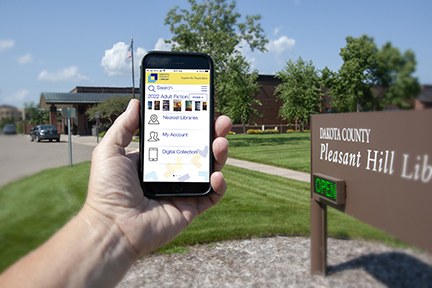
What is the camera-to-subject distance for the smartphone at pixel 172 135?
6.98ft

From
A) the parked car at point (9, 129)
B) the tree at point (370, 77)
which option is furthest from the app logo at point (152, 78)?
the parked car at point (9, 129)

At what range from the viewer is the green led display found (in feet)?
10.0

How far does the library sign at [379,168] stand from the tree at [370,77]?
5.5 inches

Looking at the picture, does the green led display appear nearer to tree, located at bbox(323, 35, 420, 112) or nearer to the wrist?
tree, located at bbox(323, 35, 420, 112)

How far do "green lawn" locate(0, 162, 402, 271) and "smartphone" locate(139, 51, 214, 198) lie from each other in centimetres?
101

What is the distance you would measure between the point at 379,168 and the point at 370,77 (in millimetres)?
718

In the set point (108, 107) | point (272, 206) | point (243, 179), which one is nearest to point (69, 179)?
point (243, 179)

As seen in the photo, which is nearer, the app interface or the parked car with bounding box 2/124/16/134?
the parked car with bounding box 2/124/16/134

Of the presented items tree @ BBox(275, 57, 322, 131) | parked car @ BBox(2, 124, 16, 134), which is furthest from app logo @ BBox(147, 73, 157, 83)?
tree @ BBox(275, 57, 322, 131)

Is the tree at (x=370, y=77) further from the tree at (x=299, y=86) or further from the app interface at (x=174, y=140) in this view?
the tree at (x=299, y=86)

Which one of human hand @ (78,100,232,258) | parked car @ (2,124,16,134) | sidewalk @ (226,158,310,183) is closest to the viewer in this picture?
parked car @ (2,124,16,134)

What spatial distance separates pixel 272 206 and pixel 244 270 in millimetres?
2646

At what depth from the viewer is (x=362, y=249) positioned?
366cm

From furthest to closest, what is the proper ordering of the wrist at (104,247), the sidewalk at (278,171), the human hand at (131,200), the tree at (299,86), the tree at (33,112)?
the tree at (299,86)
the sidewalk at (278,171)
the human hand at (131,200)
the wrist at (104,247)
the tree at (33,112)
